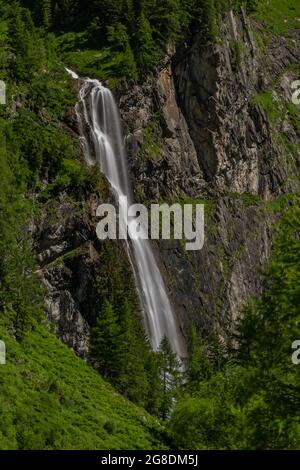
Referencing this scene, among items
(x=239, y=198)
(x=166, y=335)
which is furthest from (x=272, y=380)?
(x=239, y=198)

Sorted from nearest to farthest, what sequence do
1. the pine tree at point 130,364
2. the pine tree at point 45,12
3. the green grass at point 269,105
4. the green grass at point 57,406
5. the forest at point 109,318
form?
the forest at point 109,318 → the green grass at point 57,406 → the pine tree at point 130,364 → the pine tree at point 45,12 → the green grass at point 269,105

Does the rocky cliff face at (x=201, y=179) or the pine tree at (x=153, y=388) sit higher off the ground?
the rocky cliff face at (x=201, y=179)

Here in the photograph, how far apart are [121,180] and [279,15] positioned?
244ft

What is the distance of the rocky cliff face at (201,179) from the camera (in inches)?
2534

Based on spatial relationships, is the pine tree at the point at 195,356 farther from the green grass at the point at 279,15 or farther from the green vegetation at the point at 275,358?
the green grass at the point at 279,15

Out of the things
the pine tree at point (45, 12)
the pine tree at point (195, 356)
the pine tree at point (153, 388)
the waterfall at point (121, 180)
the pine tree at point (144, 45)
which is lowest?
the pine tree at point (153, 388)

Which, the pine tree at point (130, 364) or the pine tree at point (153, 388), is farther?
the pine tree at point (153, 388)

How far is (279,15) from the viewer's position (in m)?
134

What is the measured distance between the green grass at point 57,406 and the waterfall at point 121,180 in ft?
64.5

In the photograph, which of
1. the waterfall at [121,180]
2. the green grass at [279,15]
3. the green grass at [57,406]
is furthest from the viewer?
the green grass at [279,15]

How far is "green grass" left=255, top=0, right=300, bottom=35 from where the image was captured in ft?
419

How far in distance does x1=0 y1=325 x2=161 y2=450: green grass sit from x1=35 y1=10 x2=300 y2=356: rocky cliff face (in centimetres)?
1234

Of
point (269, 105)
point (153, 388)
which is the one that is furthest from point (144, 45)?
point (153, 388)

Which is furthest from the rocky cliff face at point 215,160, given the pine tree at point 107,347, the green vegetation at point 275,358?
the green vegetation at point 275,358
